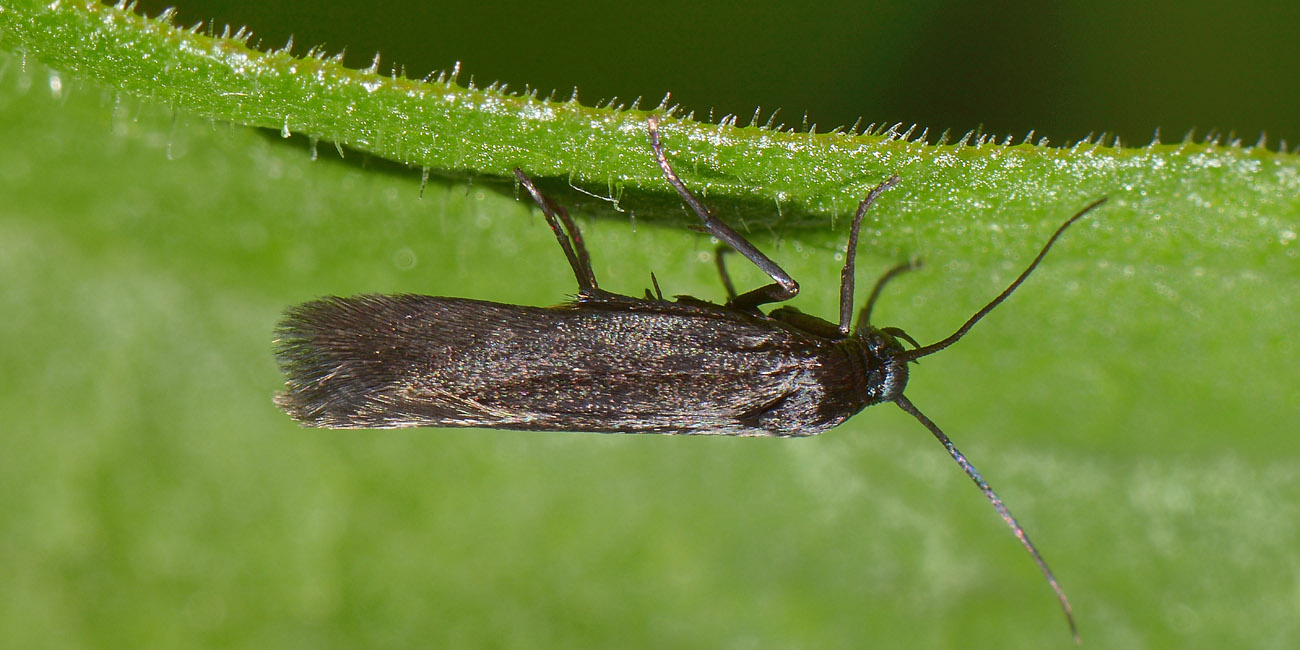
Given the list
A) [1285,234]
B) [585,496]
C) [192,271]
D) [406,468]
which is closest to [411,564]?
[406,468]

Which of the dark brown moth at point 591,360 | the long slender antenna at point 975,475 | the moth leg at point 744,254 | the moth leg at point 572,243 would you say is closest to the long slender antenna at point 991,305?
the dark brown moth at point 591,360

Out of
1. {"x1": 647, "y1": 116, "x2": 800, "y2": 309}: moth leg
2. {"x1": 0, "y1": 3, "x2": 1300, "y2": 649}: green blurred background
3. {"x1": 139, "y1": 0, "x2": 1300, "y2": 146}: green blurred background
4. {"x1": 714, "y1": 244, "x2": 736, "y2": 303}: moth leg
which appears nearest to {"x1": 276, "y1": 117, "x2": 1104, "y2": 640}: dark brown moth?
{"x1": 647, "y1": 116, "x2": 800, "y2": 309}: moth leg

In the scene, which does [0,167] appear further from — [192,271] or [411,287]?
[411,287]

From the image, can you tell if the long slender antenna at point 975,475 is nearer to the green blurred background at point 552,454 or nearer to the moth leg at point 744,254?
the green blurred background at point 552,454

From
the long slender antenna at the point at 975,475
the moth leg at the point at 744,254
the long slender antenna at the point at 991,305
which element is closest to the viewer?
the moth leg at the point at 744,254

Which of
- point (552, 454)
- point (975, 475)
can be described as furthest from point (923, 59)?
point (552, 454)

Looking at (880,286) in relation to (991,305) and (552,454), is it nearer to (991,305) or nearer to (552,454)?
(991,305)
